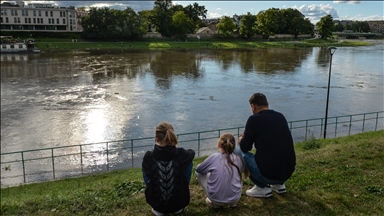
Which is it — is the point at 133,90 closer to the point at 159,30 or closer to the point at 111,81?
the point at 111,81

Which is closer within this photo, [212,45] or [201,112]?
[201,112]

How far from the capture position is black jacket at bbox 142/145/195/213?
5.52 m

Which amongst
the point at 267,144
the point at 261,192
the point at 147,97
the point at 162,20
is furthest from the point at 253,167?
the point at 162,20

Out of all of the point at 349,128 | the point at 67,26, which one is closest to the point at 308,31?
the point at 67,26

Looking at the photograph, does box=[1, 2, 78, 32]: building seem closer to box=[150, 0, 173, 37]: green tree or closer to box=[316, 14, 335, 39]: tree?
box=[150, 0, 173, 37]: green tree

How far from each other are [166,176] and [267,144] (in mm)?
1843

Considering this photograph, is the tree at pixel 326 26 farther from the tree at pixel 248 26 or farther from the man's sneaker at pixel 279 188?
the man's sneaker at pixel 279 188

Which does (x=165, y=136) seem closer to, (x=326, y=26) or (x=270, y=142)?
(x=270, y=142)

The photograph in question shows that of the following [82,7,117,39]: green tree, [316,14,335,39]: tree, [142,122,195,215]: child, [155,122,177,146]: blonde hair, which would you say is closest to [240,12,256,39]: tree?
[316,14,335,39]: tree

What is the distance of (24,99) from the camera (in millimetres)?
30656

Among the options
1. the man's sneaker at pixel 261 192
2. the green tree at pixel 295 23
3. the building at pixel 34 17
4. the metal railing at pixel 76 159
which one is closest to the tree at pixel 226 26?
the green tree at pixel 295 23

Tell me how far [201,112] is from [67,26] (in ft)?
315

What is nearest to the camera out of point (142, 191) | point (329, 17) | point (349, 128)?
point (142, 191)

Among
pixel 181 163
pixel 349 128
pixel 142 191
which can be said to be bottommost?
pixel 349 128
